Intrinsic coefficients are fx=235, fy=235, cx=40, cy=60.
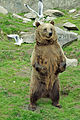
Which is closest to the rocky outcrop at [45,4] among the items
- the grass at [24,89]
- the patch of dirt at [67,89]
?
the grass at [24,89]

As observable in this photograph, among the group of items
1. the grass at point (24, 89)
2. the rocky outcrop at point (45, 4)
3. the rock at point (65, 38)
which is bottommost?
the grass at point (24, 89)

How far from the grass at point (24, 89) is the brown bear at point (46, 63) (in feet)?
0.94

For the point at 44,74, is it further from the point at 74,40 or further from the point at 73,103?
the point at 74,40

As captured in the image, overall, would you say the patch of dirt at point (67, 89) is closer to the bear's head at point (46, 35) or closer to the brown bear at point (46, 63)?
the brown bear at point (46, 63)

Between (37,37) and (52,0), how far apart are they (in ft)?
61.4

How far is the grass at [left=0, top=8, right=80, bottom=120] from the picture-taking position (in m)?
4.56

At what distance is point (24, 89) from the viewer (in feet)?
19.6

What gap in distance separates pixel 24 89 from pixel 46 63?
181cm

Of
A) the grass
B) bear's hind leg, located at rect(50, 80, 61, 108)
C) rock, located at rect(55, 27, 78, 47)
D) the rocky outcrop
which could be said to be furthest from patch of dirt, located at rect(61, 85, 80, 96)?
the rocky outcrop

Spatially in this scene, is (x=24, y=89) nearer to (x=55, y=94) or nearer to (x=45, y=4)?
(x=55, y=94)

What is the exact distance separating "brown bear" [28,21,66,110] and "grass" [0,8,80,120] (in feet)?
0.94

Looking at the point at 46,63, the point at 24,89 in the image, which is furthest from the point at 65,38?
the point at 46,63

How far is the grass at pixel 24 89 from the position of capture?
456 centimetres

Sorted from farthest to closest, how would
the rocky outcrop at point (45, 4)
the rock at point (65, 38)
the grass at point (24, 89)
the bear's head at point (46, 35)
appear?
1. the rocky outcrop at point (45, 4)
2. the rock at point (65, 38)
3. the grass at point (24, 89)
4. the bear's head at point (46, 35)
